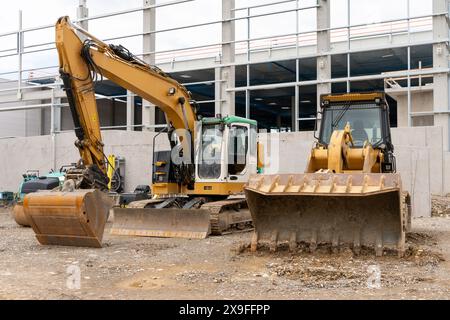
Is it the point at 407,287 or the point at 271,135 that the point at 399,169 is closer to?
the point at 271,135

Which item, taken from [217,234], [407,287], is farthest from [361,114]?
[407,287]

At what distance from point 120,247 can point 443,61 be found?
13.1 meters

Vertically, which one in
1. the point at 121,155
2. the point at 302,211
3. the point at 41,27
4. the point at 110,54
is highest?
the point at 41,27

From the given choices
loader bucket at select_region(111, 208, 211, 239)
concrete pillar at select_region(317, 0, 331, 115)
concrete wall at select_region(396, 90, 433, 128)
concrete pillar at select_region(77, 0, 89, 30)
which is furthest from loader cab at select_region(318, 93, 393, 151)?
concrete pillar at select_region(77, 0, 89, 30)

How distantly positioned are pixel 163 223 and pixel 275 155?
705cm

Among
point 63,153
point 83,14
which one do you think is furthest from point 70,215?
point 83,14

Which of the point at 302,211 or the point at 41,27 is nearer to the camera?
the point at 302,211

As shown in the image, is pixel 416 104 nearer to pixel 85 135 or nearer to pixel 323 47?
pixel 323 47

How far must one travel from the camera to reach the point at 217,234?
38.3 ft

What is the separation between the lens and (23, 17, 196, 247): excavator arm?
9.50 meters

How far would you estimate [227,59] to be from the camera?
21.8 meters

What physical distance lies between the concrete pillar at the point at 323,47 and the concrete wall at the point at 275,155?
8.48ft

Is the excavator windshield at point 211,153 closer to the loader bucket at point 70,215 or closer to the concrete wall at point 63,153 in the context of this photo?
the loader bucket at point 70,215

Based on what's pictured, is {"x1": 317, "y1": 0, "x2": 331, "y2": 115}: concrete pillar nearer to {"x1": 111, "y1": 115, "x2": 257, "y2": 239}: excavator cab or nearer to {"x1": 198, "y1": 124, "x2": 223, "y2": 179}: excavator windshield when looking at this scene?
{"x1": 111, "y1": 115, "x2": 257, "y2": 239}: excavator cab
